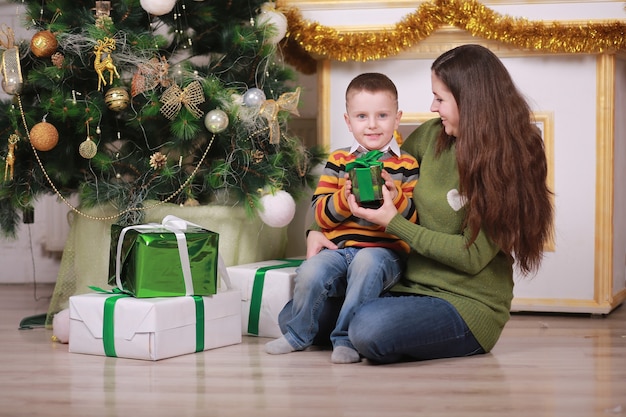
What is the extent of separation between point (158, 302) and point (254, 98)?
714mm

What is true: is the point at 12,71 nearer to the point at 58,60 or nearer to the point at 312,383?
the point at 58,60

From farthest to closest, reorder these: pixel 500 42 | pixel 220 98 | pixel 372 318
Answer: pixel 500 42 → pixel 220 98 → pixel 372 318

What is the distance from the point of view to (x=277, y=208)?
2512mm

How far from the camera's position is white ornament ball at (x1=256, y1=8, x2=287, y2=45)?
8.55 ft

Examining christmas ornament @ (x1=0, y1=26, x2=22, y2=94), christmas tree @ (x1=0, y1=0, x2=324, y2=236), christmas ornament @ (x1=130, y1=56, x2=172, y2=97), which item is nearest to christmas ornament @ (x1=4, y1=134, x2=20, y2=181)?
christmas tree @ (x1=0, y1=0, x2=324, y2=236)

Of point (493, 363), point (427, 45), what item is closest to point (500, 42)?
point (427, 45)

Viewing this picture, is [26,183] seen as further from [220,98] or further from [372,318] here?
[372,318]

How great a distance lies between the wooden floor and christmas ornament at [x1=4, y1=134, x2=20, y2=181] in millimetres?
451

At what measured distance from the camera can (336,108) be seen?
2.83 meters

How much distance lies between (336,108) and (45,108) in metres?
0.90

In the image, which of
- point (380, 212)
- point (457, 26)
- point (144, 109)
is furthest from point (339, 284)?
point (457, 26)

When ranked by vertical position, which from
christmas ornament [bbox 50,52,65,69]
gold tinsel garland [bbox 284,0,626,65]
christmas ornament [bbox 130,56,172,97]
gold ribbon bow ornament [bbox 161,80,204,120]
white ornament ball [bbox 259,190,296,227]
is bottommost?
white ornament ball [bbox 259,190,296,227]

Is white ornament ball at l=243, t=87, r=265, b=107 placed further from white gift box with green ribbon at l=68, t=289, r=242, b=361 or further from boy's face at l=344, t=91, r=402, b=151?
white gift box with green ribbon at l=68, t=289, r=242, b=361

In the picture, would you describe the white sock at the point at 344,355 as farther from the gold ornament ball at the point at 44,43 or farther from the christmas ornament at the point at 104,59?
the gold ornament ball at the point at 44,43
